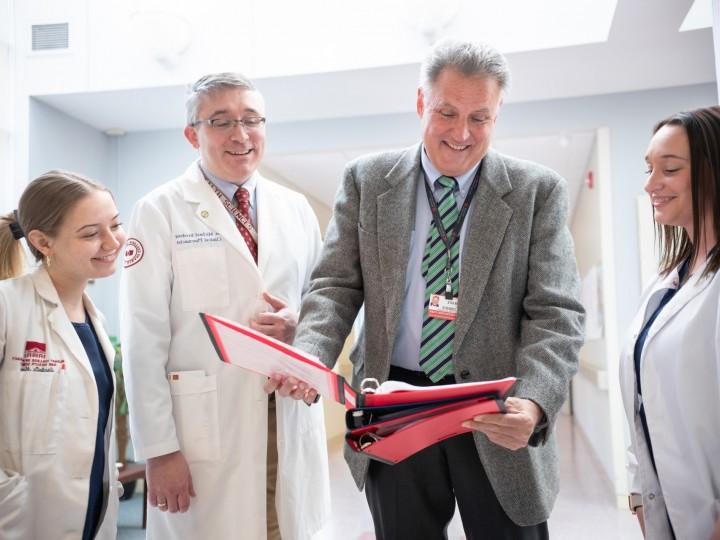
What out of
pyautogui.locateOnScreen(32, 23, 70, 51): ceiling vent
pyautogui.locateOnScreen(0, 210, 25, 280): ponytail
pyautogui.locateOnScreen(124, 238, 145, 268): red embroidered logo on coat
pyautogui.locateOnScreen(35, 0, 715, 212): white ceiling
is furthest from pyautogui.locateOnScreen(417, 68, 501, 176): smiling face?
Answer: pyautogui.locateOnScreen(32, 23, 70, 51): ceiling vent

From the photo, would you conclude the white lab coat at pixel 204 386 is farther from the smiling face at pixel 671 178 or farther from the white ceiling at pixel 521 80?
the white ceiling at pixel 521 80

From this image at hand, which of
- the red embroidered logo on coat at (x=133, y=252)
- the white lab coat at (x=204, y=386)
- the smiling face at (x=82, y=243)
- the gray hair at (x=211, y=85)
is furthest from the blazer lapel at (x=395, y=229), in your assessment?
the smiling face at (x=82, y=243)

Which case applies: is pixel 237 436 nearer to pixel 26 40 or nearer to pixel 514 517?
pixel 514 517

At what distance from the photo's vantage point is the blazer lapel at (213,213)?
6.18 ft

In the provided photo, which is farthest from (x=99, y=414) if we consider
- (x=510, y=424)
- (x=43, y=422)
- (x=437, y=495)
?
(x=510, y=424)

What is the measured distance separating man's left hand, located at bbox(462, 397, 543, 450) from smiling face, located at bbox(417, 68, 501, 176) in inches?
22.2

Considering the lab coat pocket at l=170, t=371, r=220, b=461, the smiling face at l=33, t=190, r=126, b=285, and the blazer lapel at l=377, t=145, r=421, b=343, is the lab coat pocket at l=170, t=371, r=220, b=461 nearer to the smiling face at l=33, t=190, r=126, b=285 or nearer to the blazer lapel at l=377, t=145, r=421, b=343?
the smiling face at l=33, t=190, r=126, b=285

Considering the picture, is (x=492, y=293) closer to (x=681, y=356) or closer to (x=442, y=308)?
(x=442, y=308)

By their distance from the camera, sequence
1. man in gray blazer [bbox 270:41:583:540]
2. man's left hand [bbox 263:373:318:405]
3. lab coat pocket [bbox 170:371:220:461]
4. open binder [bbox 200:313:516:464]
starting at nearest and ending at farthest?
open binder [bbox 200:313:516:464], man's left hand [bbox 263:373:318:405], man in gray blazer [bbox 270:41:583:540], lab coat pocket [bbox 170:371:220:461]

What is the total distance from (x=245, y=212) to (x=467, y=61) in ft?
2.74

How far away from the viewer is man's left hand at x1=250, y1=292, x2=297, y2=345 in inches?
69.1

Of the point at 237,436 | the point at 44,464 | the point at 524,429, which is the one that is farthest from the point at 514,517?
the point at 44,464

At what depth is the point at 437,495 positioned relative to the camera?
1491mm

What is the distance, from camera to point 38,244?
73.4 inches
